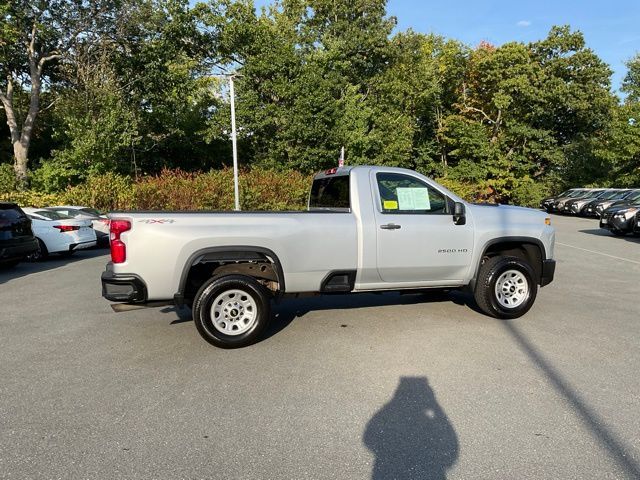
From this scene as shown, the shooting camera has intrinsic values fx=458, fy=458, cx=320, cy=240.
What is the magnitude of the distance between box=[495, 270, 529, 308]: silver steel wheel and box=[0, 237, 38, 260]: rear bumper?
918 cm

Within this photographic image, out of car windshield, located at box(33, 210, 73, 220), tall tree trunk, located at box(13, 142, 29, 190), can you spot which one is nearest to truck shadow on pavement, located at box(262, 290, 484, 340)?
car windshield, located at box(33, 210, 73, 220)

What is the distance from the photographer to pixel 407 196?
5.60m

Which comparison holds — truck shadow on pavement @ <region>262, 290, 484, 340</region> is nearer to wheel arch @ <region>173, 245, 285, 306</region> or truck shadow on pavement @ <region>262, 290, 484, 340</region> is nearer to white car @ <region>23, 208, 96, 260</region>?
wheel arch @ <region>173, 245, 285, 306</region>

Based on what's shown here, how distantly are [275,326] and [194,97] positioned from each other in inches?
917

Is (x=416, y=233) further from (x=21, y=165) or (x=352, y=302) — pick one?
(x=21, y=165)

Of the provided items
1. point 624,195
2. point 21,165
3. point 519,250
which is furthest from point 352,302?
point 624,195

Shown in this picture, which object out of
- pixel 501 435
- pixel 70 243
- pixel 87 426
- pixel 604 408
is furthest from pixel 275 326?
pixel 70 243

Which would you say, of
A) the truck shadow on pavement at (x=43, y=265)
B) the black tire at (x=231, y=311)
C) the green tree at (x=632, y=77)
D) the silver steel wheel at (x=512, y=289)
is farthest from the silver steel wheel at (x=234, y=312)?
the green tree at (x=632, y=77)

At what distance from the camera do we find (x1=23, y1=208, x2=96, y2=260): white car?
11.3 metres

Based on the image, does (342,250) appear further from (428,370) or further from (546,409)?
(546,409)

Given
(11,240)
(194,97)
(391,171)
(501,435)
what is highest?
(194,97)

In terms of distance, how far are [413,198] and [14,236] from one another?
837cm

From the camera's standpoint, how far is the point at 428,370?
169 inches

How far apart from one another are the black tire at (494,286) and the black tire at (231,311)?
8.91 ft
